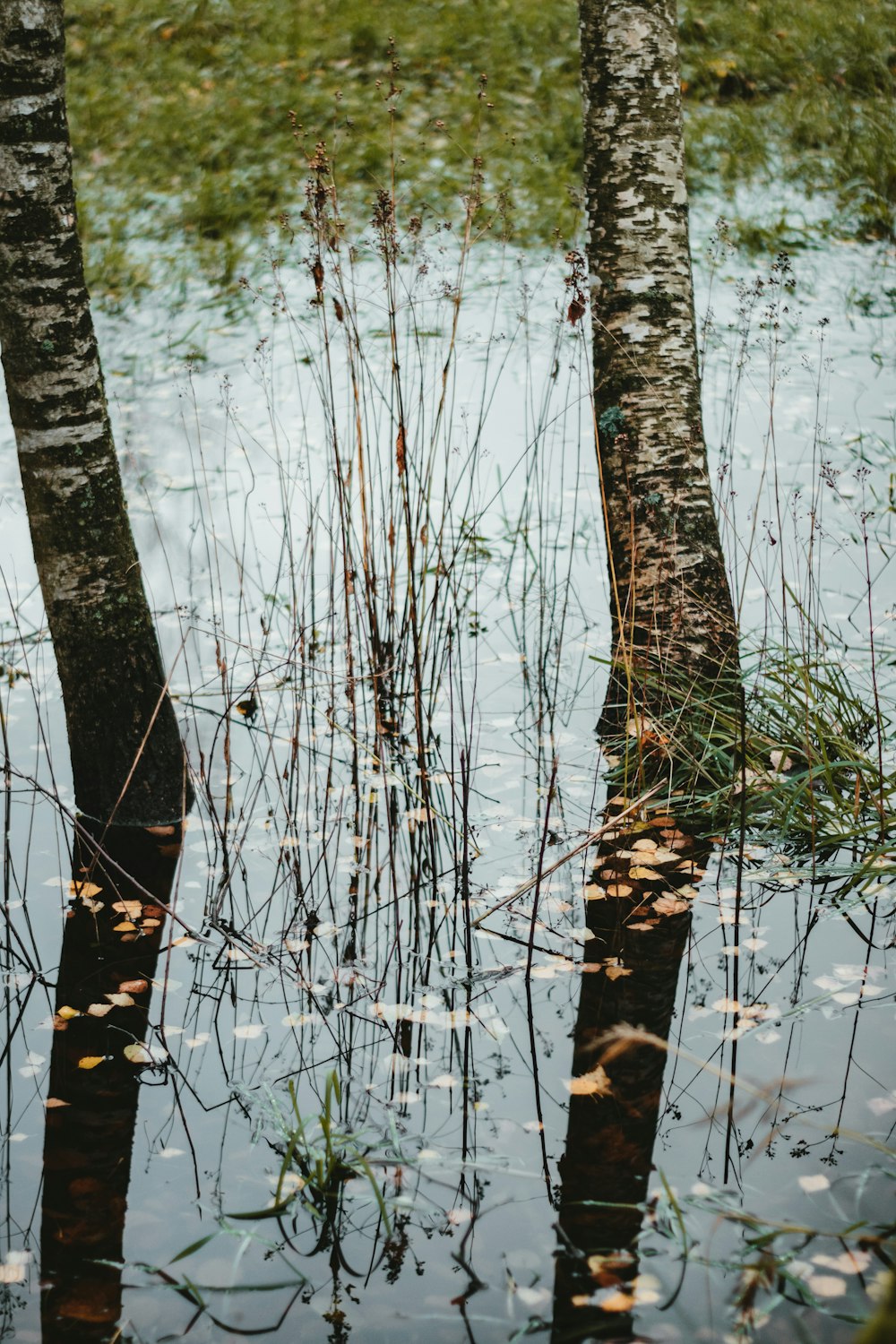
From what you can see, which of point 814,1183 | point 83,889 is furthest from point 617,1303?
point 83,889

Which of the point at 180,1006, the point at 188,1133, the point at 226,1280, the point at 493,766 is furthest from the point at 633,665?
the point at 226,1280

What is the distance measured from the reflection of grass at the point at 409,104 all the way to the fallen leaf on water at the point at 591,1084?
537cm

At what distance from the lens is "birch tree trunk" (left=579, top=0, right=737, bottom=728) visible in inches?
106

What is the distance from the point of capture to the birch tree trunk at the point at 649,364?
2.70 m

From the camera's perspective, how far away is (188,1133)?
180 cm

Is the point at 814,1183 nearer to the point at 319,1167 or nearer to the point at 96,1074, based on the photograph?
the point at 319,1167

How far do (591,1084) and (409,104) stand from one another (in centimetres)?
737

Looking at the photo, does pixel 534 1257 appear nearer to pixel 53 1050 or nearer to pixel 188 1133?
pixel 188 1133

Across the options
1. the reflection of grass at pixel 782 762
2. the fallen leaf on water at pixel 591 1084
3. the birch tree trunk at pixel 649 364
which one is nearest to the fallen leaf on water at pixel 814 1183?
the fallen leaf on water at pixel 591 1084

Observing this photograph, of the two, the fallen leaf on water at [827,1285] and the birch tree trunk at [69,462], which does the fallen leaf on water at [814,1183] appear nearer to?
the fallen leaf on water at [827,1285]

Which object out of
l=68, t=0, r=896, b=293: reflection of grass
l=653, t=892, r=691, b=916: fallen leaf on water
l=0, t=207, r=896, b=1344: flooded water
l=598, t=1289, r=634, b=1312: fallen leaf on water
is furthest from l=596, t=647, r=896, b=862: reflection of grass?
l=68, t=0, r=896, b=293: reflection of grass

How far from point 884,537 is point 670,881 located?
2.21 meters

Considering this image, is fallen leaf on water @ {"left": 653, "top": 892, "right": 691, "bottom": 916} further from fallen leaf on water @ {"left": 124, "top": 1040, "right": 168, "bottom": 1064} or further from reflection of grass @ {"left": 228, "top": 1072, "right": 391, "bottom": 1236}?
fallen leaf on water @ {"left": 124, "top": 1040, "right": 168, "bottom": 1064}

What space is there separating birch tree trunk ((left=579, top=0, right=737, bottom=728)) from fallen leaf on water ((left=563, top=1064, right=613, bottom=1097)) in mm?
1058
